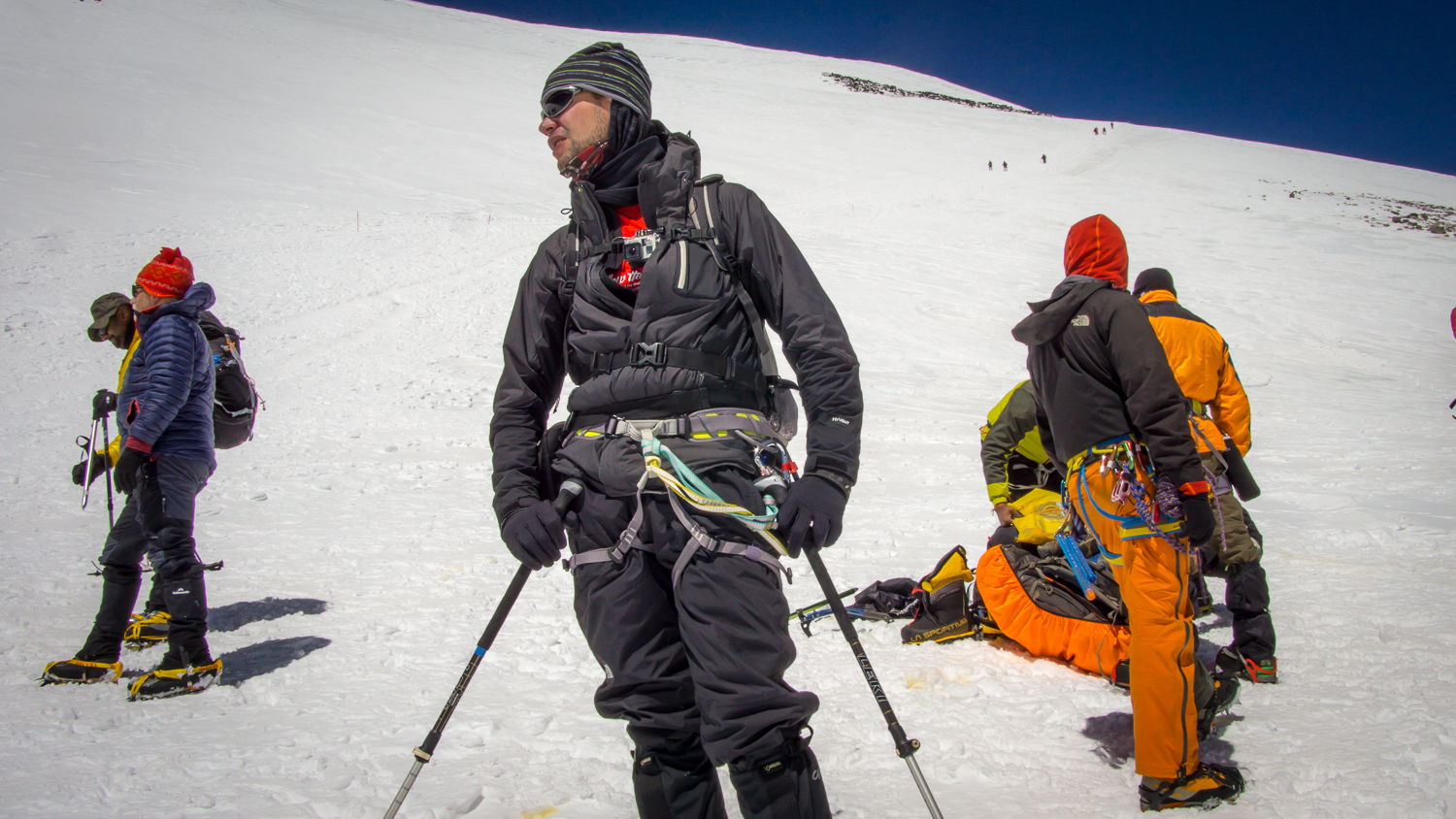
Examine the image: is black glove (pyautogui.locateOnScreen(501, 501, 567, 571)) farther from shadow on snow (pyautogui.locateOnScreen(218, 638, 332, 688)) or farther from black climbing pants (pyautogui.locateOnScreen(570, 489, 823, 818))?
shadow on snow (pyautogui.locateOnScreen(218, 638, 332, 688))

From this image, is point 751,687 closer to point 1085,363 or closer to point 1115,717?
point 1085,363

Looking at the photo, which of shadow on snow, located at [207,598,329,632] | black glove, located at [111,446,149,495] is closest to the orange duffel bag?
shadow on snow, located at [207,598,329,632]

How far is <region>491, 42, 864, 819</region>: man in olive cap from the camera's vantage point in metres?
2.02

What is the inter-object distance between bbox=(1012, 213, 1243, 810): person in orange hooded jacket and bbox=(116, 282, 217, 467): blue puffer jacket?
398 centimetres

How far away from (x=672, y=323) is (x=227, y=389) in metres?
3.69

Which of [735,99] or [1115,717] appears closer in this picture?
[1115,717]

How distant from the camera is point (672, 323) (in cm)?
219

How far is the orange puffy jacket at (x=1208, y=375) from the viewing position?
13.0ft

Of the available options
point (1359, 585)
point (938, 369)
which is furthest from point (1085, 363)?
point (938, 369)

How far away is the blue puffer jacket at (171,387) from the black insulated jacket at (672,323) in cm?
257

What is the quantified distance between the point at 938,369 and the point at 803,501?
37.5 ft

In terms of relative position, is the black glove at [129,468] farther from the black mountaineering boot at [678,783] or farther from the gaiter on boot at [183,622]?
the black mountaineering boot at [678,783]

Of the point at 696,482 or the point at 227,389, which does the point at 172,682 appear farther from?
the point at 696,482

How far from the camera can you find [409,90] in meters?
43.0
